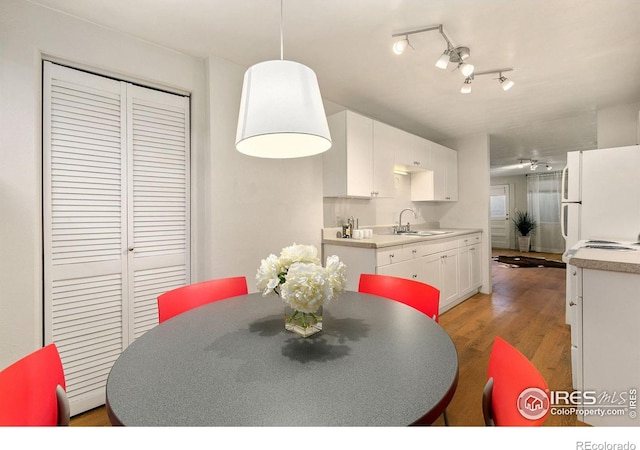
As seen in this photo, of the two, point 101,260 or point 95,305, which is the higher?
point 101,260

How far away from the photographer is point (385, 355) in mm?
899

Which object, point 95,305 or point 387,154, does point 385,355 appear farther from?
point 387,154

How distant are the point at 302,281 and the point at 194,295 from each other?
0.92m

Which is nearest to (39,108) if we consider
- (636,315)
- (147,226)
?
(147,226)

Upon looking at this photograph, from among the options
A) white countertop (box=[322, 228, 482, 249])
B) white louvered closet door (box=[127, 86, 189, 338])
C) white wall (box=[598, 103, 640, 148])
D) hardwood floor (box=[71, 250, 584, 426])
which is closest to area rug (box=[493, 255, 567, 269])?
hardwood floor (box=[71, 250, 584, 426])

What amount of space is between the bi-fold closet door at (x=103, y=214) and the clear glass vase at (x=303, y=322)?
1.53 metres

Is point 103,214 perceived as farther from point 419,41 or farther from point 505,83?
point 505,83

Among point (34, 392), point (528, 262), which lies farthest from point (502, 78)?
point (528, 262)

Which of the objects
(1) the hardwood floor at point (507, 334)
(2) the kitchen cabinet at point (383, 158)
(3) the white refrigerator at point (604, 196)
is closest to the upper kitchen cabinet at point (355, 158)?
(2) the kitchen cabinet at point (383, 158)

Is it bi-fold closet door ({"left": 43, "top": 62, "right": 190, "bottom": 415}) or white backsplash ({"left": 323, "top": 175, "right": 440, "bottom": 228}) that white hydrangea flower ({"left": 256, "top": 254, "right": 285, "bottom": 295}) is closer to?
bi-fold closet door ({"left": 43, "top": 62, "right": 190, "bottom": 415})

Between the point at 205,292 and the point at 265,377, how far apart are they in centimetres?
99

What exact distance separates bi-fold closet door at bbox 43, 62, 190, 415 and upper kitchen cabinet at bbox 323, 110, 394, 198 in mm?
1370

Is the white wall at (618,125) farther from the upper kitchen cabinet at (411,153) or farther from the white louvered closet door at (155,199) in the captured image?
the white louvered closet door at (155,199)

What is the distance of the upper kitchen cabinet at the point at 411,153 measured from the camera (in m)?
3.55
